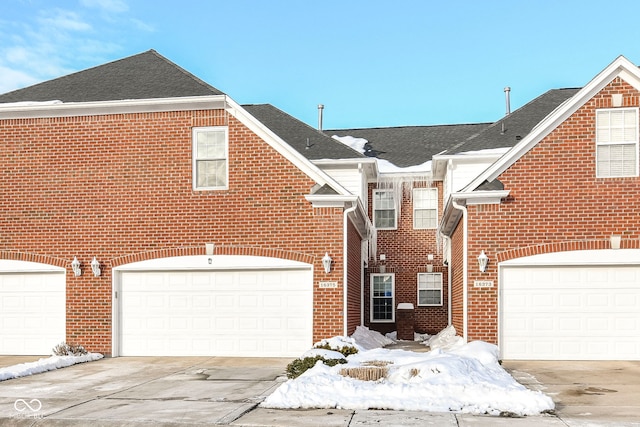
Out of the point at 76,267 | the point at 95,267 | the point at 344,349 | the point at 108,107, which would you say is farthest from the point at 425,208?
the point at 76,267

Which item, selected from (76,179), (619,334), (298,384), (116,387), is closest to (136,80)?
(76,179)

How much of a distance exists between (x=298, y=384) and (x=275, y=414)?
3.66ft

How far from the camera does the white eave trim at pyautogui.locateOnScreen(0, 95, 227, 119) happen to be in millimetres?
15359

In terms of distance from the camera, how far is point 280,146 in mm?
15133

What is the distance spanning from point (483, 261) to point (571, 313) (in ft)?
7.53

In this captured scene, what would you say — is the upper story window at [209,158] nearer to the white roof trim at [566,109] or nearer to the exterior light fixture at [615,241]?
the white roof trim at [566,109]

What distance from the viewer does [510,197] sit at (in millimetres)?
14328

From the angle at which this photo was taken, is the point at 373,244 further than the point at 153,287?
Yes

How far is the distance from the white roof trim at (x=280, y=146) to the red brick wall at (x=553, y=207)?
367 cm

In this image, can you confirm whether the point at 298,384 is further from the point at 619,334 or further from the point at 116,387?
the point at 619,334

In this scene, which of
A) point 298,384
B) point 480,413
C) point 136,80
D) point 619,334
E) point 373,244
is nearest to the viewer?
point 480,413

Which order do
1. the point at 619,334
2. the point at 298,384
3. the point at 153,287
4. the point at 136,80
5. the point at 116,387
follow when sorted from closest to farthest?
the point at 298,384
the point at 116,387
the point at 619,334
the point at 153,287
the point at 136,80

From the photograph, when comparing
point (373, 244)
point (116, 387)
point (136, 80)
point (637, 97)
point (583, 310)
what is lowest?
point (116, 387)

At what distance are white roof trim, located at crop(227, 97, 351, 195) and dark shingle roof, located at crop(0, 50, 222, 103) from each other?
854mm
